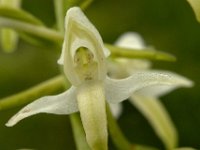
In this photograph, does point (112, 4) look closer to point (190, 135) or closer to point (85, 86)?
point (190, 135)

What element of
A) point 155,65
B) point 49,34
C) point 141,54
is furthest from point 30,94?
point 155,65

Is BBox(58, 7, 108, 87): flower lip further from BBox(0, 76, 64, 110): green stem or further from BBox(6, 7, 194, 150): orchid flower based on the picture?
BBox(0, 76, 64, 110): green stem

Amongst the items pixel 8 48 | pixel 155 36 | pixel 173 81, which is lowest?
pixel 173 81

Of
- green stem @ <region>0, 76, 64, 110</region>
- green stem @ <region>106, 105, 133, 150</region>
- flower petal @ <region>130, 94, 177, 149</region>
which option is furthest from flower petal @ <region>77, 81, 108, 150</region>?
flower petal @ <region>130, 94, 177, 149</region>

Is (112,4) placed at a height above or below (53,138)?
above

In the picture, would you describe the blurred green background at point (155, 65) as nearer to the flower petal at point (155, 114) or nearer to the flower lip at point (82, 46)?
the flower petal at point (155, 114)

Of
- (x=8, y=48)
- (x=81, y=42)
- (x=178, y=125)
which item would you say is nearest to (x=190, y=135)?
(x=178, y=125)

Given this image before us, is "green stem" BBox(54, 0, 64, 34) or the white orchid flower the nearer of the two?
"green stem" BBox(54, 0, 64, 34)
